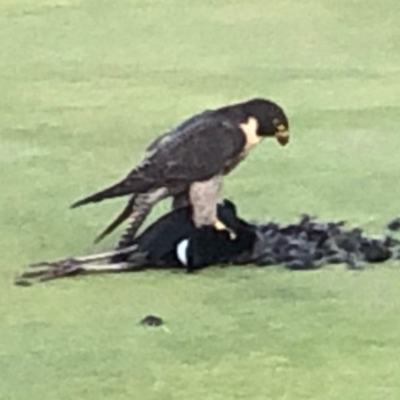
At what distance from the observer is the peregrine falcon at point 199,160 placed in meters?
3.40

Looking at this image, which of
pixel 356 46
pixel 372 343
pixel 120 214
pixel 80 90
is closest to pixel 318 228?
pixel 120 214

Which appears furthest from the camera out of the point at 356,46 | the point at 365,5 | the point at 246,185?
the point at 365,5

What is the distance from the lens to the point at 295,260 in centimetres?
349

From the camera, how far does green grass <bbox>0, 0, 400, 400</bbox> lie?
2891 mm

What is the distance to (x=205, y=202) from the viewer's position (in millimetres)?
3404

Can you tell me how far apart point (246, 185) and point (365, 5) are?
277 centimetres

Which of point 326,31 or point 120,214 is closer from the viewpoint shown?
point 120,214

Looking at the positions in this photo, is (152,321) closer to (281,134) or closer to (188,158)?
(188,158)

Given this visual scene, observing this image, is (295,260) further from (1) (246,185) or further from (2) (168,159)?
(1) (246,185)

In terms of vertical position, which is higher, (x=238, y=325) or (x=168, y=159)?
(x=168, y=159)

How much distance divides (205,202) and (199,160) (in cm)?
8

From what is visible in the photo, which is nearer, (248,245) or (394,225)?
(248,245)

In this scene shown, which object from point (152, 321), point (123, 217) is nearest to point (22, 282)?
point (123, 217)

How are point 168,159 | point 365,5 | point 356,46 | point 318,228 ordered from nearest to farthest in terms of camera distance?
1. point 168,159
2. point 318,228
3. point 356,46
4. point 365,5
